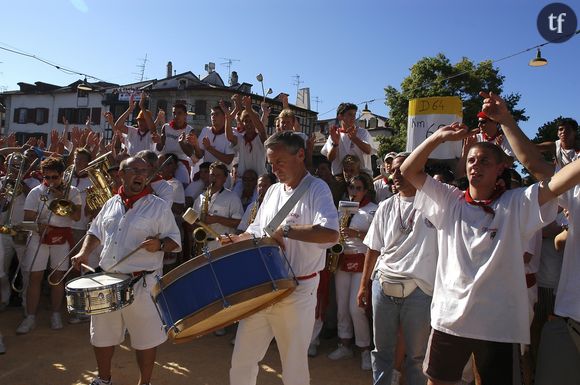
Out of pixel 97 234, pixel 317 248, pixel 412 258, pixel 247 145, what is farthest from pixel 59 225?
pixel 412 258

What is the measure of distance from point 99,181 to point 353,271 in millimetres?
3524

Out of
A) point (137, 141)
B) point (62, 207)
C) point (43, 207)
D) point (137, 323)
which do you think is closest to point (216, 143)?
point (137, 141)

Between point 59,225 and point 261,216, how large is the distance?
4.38 metres

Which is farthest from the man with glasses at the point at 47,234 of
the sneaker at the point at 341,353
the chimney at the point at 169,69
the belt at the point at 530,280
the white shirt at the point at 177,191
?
the chimney at the point at 169,69

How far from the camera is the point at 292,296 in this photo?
369cm

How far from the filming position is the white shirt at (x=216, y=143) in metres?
8.48

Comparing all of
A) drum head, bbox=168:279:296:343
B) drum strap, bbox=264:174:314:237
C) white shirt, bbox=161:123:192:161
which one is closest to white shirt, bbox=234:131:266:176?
white shirt, bbox=161:123:192:161

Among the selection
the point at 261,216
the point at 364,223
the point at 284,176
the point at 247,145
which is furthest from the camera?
the point at 247,145

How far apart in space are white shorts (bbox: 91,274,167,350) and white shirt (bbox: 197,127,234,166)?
13.4 feet

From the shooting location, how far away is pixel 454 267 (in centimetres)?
320

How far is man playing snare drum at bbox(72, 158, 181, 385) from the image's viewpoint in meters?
4.62

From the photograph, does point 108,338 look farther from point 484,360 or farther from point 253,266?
point 484,360

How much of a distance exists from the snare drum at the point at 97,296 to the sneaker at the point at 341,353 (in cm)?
285

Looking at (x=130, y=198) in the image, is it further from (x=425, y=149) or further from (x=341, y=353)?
(x=341, y=353)
